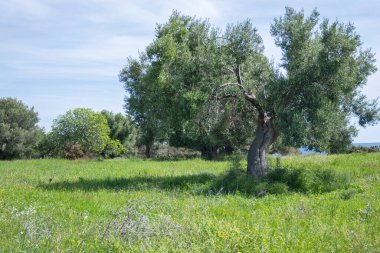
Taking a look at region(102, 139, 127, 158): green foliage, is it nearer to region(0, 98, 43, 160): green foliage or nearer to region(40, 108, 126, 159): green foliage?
region(40, 108, 126, 159): green foliage

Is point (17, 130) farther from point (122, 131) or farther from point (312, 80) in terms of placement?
point (312, 80)

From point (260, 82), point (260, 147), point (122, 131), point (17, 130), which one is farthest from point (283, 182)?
point (122, 131)

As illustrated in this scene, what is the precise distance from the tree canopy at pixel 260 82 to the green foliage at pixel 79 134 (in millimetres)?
21341

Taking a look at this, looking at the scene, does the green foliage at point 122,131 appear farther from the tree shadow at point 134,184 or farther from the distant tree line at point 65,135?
the tree shadow at point 134,184

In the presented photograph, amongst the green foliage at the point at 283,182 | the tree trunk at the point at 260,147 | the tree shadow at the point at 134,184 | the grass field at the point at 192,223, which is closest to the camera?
the grass field at the point at 192,223

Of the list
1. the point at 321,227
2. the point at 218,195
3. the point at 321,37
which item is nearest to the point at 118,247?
the point at 321,227

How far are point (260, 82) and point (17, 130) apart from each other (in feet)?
121

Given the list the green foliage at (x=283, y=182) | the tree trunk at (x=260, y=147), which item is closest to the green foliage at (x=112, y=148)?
the tree trunk at (x=260, y=147)

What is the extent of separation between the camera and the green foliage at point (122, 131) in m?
53.0

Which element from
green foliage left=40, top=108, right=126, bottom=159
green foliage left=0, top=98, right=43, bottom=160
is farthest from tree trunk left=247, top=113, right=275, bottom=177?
green foliage left=0, top=98, right=43, bottom=160

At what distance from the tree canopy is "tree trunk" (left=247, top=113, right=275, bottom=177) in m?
0.04

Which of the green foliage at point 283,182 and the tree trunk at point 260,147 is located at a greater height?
the tree trunk at point 260,147

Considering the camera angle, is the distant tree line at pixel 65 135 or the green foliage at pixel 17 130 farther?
the green foliage at pixel 17 130

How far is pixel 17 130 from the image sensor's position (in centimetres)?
4625
